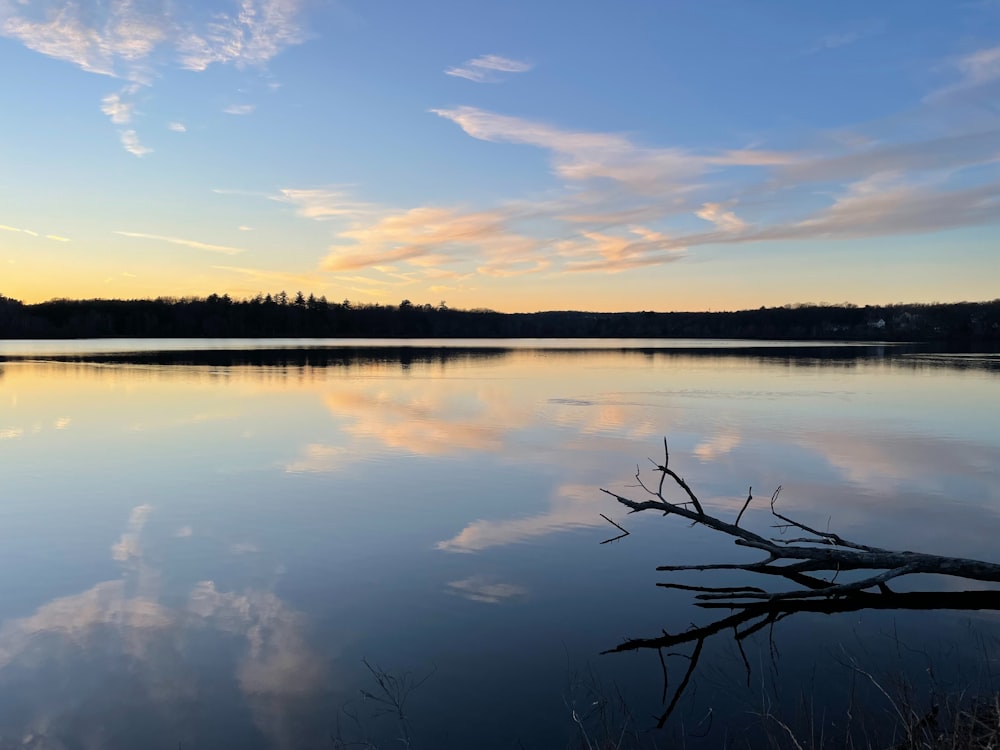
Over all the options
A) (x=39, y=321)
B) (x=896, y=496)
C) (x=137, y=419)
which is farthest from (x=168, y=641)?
(x=39, y=321)

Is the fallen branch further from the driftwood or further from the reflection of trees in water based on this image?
the reflection of trees in water

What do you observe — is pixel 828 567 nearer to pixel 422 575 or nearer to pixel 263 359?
pixel 422 575

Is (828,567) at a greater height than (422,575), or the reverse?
(828,567)

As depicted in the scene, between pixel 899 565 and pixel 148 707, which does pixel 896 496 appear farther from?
pixel 148 707

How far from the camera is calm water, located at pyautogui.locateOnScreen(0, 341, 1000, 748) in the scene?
5434 millimetres

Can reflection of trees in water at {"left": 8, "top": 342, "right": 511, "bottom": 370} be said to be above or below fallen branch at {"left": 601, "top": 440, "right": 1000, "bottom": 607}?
above

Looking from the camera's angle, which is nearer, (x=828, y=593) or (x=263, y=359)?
(x=828, y=593)

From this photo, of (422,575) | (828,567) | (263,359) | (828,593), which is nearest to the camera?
(828,593)

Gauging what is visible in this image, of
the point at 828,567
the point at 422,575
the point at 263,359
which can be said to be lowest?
the point at 422,575

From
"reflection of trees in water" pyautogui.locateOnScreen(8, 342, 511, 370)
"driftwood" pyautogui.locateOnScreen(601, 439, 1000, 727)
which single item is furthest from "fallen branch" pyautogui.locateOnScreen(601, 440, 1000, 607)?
"reflection of trees in water" pyautogui.locateOnScreen(8, 342, 511, 370)

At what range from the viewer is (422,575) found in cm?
811

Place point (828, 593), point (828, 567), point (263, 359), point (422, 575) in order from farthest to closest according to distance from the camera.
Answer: point (263, 359) < point (422, 575) < point (828, 567) < point (828, 593)

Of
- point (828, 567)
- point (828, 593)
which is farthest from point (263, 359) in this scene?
point (828, 593)

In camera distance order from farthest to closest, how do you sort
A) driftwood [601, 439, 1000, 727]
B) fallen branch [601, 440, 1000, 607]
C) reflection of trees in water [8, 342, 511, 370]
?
reflection of trees in water [8, 342, 511, 370], fallen branch [601, 440, 1000, 607], driftwood [601, 439, 1000, 727]
